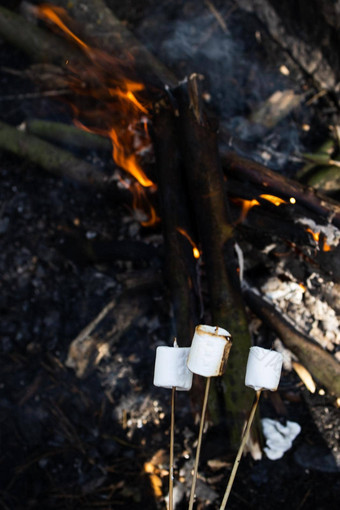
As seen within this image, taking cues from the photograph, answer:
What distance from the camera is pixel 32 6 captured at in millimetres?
4617

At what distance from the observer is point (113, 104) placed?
4223 mm

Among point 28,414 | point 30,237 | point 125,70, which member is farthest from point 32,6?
point 28,414

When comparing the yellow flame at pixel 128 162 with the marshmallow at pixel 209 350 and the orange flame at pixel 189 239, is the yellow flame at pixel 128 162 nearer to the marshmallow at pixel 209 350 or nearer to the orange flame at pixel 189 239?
the orange flame at pixel 189 239

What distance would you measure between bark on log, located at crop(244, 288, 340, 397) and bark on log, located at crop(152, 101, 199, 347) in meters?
0.48

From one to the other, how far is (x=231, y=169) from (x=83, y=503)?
264cm

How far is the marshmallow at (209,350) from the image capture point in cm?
186

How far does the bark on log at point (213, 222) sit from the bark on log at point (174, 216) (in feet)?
0.35

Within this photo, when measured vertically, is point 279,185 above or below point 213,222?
above

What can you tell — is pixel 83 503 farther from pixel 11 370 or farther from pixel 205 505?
pixel 11 370

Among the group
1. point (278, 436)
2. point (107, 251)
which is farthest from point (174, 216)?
point (278, 436)

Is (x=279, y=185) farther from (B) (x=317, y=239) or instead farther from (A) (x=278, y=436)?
(A) (x=278, y=436)

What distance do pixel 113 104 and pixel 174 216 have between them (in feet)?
5.89

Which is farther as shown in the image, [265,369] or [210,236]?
[210,236]

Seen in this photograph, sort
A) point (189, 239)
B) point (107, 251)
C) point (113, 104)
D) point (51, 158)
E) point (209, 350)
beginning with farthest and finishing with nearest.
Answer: point (113, 104) < point (51, 158) < point (107, 251) < point (189, 239) < point (209, 350)
